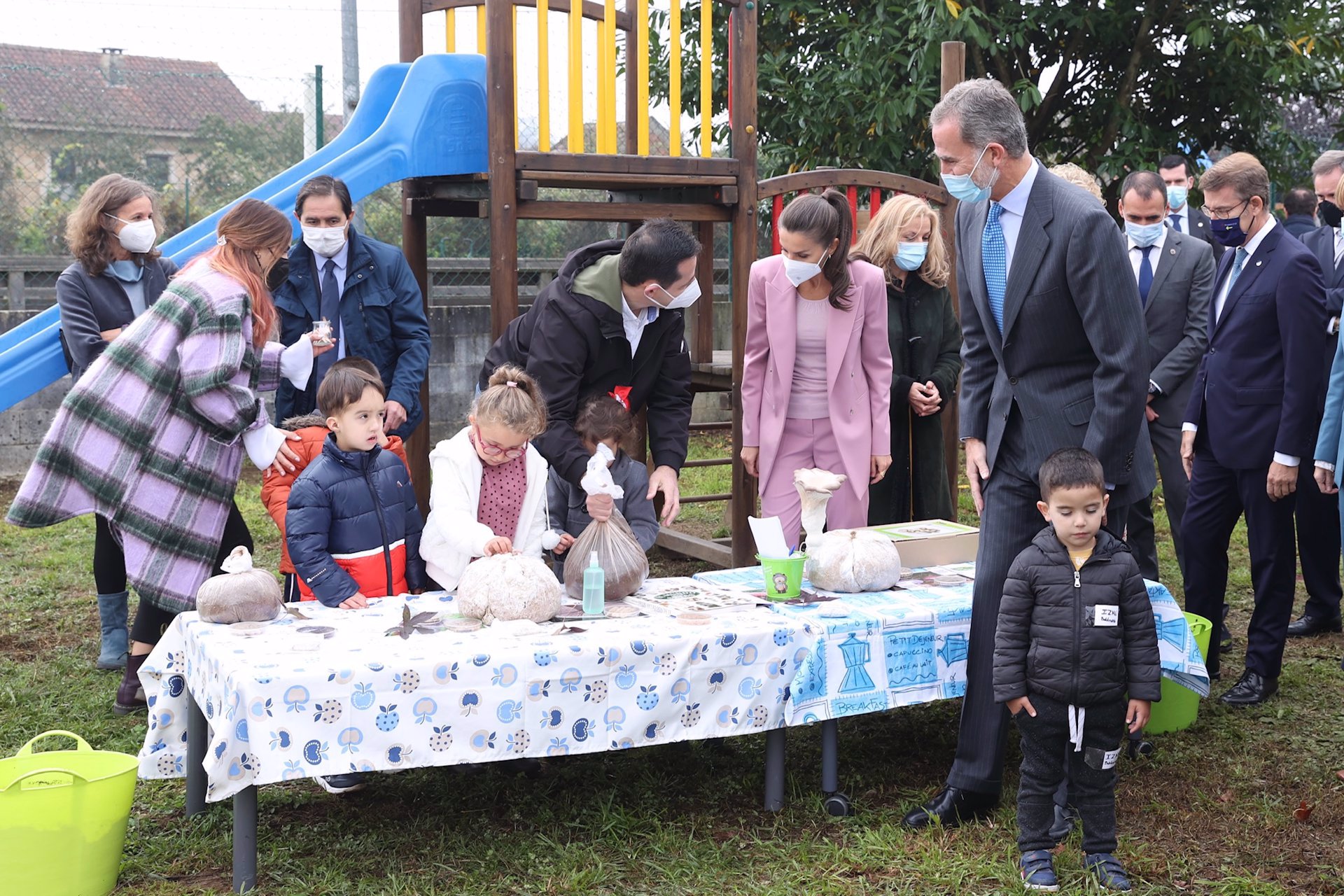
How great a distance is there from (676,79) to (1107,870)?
155 inches

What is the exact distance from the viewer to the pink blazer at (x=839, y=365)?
4727 millimetres

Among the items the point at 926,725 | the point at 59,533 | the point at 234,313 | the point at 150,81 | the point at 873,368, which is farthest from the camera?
the point at 150,81

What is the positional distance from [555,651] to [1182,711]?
2.22 m

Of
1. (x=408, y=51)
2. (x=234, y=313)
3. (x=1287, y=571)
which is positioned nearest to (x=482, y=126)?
(x=408, y=51)

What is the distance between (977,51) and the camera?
30.7ft

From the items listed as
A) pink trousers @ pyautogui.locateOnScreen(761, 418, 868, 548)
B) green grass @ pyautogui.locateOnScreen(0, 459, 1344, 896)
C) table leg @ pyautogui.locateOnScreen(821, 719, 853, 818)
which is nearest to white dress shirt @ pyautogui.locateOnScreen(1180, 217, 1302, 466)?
green grass @ pyautogui.locateOnScreen(0, 459, 1344, 896)

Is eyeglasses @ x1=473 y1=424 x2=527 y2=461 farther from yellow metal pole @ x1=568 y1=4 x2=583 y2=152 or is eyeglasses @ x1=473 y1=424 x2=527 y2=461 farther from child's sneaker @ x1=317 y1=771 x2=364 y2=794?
yellow metal pole @ x1=568 y1=4 x2=583 y2=152

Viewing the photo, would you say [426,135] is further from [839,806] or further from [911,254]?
[839,806]

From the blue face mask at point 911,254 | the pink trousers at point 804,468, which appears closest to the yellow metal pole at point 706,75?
the blue face mask at point 911,254

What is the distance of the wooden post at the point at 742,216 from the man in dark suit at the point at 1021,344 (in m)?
2.34

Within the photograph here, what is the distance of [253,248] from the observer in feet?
13.6

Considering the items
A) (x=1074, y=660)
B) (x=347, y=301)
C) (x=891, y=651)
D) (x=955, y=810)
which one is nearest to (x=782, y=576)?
(x=891, y=651)

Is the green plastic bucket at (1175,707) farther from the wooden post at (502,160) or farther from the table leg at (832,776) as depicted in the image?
the wooden post at (502,160)

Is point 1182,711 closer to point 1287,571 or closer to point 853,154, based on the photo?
point 1287,571
